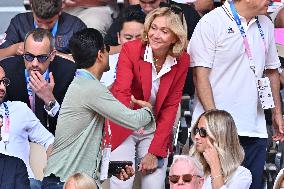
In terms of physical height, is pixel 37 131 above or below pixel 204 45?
below

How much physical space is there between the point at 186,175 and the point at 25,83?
6.27 ft

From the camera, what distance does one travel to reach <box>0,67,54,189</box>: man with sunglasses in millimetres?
7500

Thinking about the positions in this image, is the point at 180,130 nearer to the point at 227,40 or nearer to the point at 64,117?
the point at 227,40

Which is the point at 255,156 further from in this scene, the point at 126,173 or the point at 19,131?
the point at 19,131

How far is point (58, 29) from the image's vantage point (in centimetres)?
884

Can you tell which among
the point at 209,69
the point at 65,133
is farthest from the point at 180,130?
the point at 65,133

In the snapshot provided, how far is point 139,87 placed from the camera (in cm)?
779

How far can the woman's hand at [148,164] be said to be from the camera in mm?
7688

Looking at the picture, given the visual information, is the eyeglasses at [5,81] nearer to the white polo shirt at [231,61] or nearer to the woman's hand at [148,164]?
the woman's hand at [148,164]

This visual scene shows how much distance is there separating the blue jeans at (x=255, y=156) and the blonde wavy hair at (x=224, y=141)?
33.7 inches

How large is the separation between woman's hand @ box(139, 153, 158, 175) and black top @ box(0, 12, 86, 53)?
158cm

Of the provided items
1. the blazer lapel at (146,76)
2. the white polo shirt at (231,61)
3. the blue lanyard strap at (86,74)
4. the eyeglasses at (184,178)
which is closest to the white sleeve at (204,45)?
the white polo shirt at (231,61)

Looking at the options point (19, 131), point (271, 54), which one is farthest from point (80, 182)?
point (271, 54)

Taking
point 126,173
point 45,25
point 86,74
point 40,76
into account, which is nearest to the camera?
point 86,74
